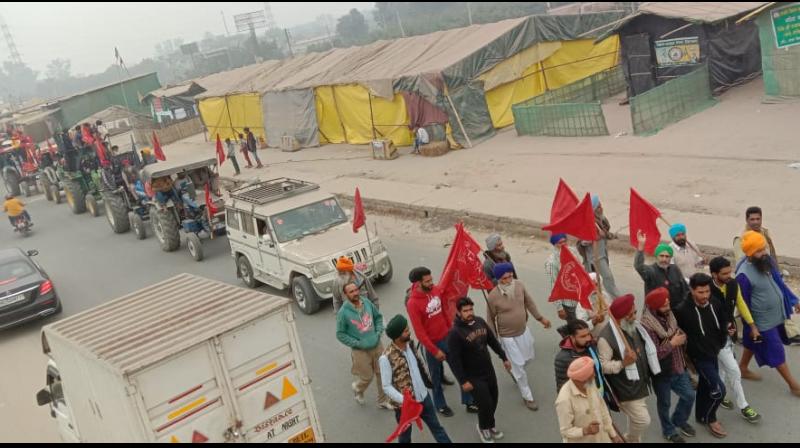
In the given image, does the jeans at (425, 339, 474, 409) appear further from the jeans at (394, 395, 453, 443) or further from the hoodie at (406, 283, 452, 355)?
the jeans at (394, 395, 453, 443)

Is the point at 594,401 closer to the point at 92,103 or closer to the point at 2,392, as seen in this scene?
the point at 2,392

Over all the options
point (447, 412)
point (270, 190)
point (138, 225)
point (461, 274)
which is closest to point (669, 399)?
point (447, 412)

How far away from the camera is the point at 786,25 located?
17.8m

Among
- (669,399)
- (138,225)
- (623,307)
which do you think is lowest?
(669,399)

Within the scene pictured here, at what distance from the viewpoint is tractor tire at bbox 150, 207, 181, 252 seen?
15.3 meters

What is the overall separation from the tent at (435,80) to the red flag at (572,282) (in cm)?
1487

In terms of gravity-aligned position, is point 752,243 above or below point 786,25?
below

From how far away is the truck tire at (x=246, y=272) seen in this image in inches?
479

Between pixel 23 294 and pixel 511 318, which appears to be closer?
pixel 511 318

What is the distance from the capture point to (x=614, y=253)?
1104 cm

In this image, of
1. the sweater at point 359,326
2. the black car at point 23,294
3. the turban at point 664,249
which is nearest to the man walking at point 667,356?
the turban at point 664,249

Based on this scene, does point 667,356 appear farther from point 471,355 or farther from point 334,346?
point 334,346

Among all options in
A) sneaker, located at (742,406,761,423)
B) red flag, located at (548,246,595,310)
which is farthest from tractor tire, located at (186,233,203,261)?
sneaker, located at (742,406,761,423)

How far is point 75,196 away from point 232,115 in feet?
40.6
